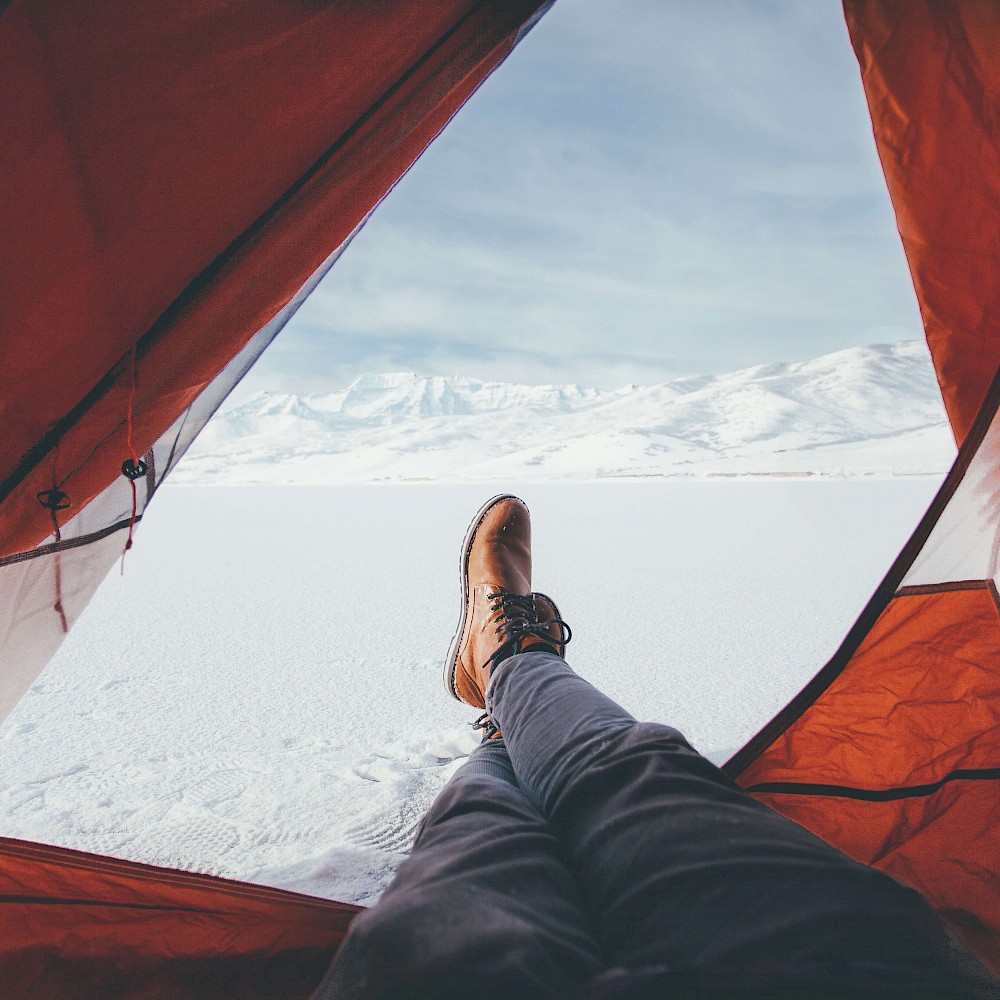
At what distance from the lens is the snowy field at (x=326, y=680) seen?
2.92 ft

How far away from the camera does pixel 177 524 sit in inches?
174

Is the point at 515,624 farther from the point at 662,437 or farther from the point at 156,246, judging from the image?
the point at 662,437

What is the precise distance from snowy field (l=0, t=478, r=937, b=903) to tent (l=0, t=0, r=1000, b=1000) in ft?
0.74

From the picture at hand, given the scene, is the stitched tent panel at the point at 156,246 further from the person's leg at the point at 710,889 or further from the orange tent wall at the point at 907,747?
the orange tent wall at the point at 907,747

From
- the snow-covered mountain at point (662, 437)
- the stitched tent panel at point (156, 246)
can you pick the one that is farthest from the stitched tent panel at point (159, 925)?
the snow-covered mountain at point (662, 437)

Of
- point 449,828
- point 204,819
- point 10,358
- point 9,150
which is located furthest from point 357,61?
point 204,819

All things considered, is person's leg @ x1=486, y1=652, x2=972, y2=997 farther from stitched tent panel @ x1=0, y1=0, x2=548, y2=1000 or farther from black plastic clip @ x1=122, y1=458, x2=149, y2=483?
black plastic clip @ x1=122, y1=458, x2=149, y2=483

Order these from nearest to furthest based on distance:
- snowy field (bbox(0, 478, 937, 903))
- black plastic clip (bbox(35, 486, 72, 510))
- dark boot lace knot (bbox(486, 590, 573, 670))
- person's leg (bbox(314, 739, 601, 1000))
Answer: person's leg (bbox(314, 739, 601, 1000)) → black plastic clip (bbox(35, 486, 72, 510)) → snowy field (bbox(0, 478, 937, 903)) → dark boot lace knot (bbox(486, 590, 573, 670))

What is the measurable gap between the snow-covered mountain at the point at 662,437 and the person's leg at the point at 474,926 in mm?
11704

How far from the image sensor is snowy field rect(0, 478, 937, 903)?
890mm

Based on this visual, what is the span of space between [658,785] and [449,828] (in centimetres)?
19

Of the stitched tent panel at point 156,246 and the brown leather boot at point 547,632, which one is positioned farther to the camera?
the brown leather boot at point 547,632

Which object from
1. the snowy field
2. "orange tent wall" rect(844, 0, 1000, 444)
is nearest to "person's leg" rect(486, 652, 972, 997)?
the snowy field

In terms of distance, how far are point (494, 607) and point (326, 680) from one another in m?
0.45
